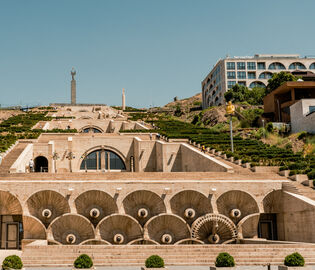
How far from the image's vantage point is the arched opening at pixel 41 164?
128 feet

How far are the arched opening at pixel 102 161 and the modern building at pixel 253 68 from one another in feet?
168

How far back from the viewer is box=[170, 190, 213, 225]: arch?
75.4 feet

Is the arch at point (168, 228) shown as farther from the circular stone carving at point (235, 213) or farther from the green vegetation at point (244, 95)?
the green vegetation at point (244, 95)

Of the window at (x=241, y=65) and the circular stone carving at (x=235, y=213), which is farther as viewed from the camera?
the window at (x=241, y=65)

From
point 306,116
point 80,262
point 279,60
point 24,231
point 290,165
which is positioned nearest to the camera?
point 80,262

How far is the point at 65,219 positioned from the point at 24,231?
2129 mm

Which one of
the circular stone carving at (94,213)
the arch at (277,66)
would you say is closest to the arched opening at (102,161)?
the circular stone carving at (94,213)

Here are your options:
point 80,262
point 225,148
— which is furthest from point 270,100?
point 80,262

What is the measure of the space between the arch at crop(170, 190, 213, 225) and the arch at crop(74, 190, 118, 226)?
3.26 meters

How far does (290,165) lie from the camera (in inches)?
1104

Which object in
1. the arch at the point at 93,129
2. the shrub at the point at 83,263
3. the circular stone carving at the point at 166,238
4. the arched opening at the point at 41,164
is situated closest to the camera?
the shrub at the point at 83,263

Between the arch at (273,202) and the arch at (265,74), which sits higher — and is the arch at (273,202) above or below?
below

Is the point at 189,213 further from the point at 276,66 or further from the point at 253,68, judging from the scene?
the point at 276,66

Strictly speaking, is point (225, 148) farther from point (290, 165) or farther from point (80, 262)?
point (80, 262)
